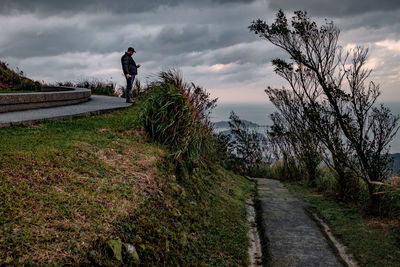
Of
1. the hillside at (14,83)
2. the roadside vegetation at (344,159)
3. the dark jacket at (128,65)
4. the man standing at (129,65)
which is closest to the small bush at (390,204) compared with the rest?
the roadside vegetation at (344,159)

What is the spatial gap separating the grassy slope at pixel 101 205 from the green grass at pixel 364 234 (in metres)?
1.79

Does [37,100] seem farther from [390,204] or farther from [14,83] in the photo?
[390,204]

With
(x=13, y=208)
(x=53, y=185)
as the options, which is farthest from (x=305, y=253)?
Answer: (x=13, y=208)

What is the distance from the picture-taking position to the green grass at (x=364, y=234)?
16.9ft

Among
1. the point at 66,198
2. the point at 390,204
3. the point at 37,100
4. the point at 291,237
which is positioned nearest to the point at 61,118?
the point at 37,100

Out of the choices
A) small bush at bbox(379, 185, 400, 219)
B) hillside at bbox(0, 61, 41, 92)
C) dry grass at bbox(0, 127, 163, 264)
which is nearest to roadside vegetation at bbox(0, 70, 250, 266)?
dry grass at bbox(0, 127, 163, 264)

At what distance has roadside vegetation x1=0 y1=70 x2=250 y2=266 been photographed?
3.06 metres

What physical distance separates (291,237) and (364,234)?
1.35 meters

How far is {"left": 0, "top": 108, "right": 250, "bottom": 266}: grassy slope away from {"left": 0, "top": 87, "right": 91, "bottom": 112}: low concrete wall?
3.43m

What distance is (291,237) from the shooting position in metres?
5.89

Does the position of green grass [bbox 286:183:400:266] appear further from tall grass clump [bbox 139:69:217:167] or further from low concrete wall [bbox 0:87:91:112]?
low concrete wall [bbox 0:87:91:112]

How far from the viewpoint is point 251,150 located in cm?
1517

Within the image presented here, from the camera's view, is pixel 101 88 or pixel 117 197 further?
pixel 101 88

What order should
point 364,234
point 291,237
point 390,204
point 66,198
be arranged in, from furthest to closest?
point 390,204 < point 364,234 < point 291,237 < point 66,198
